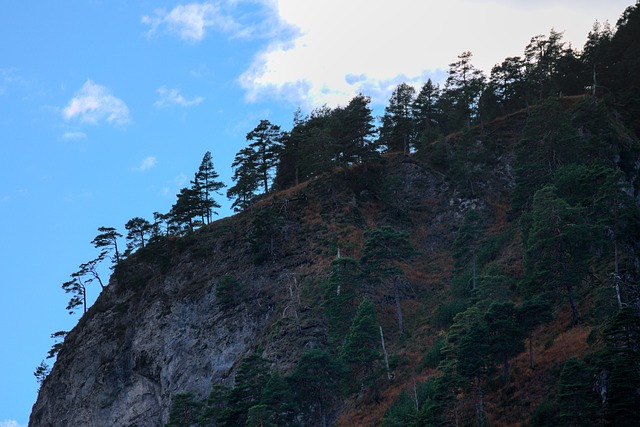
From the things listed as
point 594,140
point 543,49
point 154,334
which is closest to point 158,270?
point 154,334

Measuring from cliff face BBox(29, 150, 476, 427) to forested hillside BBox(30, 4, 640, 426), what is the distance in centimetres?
26

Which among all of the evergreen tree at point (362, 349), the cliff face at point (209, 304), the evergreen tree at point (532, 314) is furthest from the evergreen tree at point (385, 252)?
the evergreen tree at point (532, 314)

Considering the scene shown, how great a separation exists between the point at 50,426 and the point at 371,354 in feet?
167

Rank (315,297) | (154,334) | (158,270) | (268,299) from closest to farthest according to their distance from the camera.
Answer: (315,297) → (268,299) → (154,334) → (158,270)

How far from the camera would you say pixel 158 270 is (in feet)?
242

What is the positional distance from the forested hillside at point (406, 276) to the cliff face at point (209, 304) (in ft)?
0.85

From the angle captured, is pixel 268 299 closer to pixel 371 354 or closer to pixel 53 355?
pixel 371 354

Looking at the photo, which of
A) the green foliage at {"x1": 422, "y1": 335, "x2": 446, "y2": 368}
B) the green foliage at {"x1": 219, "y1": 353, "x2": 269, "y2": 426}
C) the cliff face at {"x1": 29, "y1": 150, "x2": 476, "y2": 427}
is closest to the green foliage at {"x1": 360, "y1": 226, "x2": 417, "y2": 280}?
the cliff face at {"x1": 29, "y1": 150, "x2": 476, "y2": 427}

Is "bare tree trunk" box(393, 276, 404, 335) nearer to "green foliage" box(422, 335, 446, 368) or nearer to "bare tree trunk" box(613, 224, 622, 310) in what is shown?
"green foliage" box(422, 335, 446, 368)

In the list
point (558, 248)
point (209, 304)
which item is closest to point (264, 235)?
point (209, 304)

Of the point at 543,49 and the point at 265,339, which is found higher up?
the point at 543,49

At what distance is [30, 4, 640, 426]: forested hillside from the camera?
34188 mm

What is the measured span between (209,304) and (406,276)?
23.7 metres

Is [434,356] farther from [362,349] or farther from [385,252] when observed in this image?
[385,252]
